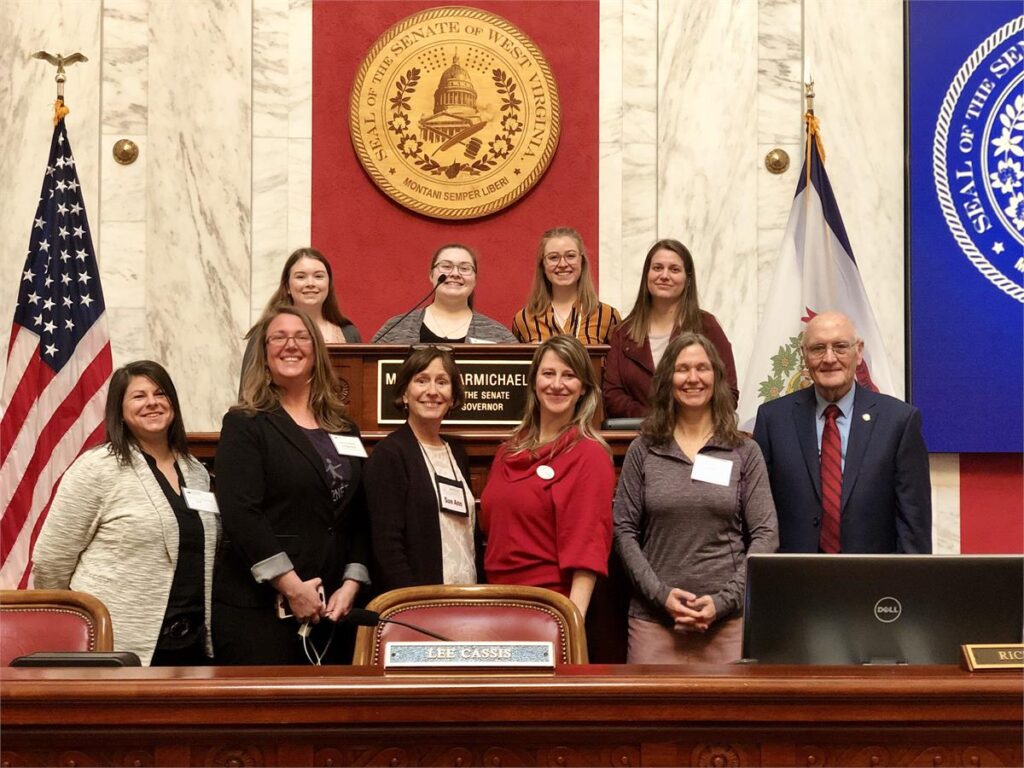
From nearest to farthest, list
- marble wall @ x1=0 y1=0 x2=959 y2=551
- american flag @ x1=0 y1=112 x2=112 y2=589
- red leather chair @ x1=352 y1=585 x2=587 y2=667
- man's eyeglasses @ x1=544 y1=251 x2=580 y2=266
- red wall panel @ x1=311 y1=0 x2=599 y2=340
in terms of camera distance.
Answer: red leather chair @ x1=352 y1=585 x2=587 y2=667 < man's eyeglasses @ x1=544 y1=251 x2=580 y2=266 < american flag @ x1=0 y1=112 x2=112 y2=589 < marble wall @ x1=0 y1=0 x2=959 y2=551 < red wall panel @ x1=311 y1=0 x2=599 y2=340

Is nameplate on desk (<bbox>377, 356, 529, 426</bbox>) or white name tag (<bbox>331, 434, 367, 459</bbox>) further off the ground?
nameplate on desk (<bbox>377, 356, 529, 426</bbox>)

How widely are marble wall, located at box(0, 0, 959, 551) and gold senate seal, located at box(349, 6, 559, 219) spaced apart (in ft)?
1.19

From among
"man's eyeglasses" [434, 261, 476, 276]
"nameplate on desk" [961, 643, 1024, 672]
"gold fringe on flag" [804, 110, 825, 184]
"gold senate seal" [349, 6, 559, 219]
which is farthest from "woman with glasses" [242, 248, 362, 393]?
"nameplate on desk" [961, 643, 1024, 672]

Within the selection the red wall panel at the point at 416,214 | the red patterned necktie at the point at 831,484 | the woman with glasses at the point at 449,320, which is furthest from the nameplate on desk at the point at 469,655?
the red wall panel at the point at 416,214

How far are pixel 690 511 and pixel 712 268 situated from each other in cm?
314

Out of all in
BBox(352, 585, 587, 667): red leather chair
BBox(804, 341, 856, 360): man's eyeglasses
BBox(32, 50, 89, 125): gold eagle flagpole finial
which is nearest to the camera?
BBox(352, 585, 587, 667): red leather chair

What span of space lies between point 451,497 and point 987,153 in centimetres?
424

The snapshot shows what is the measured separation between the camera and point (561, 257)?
502 cm

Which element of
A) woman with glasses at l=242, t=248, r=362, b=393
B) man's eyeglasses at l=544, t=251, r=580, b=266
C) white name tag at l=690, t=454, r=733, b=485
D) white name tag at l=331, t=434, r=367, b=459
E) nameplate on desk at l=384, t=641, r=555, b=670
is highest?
man's eyeglasses at l=544, t=251, r=580, b=266

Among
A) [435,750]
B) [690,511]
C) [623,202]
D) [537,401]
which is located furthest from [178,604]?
[623,202]

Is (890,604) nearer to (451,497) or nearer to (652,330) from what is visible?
(451,497)

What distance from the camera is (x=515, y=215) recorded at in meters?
7.07

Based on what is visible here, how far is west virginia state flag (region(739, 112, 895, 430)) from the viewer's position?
19.1 feet

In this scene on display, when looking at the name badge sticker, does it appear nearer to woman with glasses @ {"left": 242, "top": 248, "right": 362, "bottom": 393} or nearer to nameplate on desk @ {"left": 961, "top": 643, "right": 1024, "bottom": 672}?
woman with glasses @ {"left": 242, "top": 248, "right": 362, "bottom": 393}
